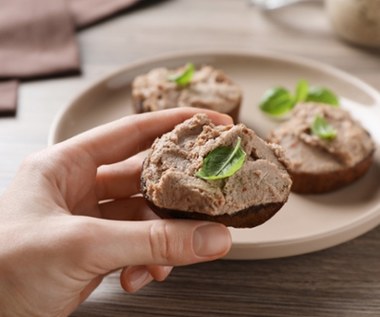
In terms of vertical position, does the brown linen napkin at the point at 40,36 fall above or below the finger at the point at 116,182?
below

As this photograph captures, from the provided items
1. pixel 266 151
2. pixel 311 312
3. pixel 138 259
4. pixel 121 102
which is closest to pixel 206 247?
pixel 138 259

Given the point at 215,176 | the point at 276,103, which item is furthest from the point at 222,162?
the point at 276,103

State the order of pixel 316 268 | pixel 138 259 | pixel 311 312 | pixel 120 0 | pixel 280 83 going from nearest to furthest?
pixel 138 259
pixel 311 312
pixel 316 268
pixel 280 83
pixel 120 0

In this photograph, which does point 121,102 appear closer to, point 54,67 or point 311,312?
point 54,67

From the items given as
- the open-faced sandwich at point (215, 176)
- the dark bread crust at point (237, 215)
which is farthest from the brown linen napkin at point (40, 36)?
the dark bread crust at point (237, 215)

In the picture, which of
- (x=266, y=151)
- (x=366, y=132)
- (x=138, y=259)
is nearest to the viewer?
(x=138, y=259)

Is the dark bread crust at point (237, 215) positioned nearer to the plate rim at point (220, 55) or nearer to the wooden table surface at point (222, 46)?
the wooden table surface at point (222, 46)
